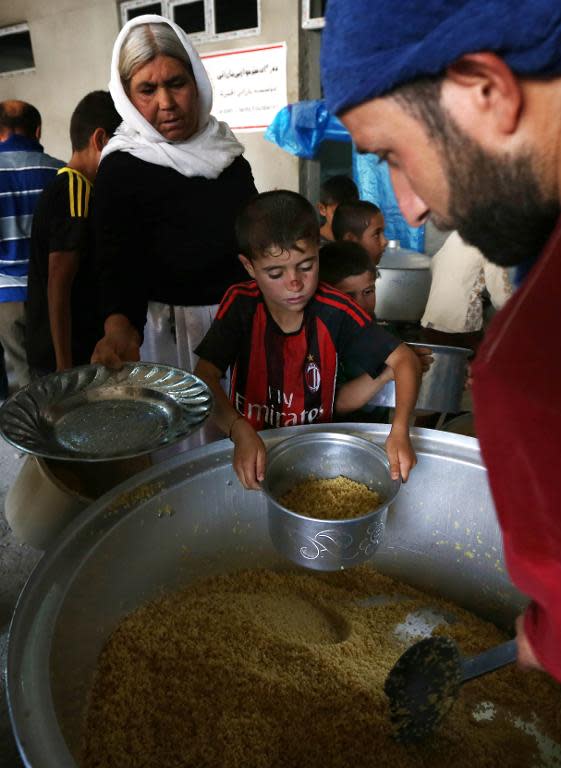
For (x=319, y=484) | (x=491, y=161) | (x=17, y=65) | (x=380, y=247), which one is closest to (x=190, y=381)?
(x=319, y=484)

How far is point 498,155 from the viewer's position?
536 mm

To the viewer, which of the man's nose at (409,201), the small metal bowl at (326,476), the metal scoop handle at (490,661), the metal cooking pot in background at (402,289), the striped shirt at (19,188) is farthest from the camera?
the metal cooking pot in background at (402,289)

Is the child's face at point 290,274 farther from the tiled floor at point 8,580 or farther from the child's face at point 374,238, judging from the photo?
the tiled floor at point 8,580

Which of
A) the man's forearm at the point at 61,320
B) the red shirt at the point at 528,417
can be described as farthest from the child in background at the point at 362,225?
the red shirt at the point at 528,417

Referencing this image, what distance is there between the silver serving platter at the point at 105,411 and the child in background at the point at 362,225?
56.7 inches

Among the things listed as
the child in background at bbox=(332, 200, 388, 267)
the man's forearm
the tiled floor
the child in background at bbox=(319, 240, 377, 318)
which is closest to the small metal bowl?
the child in background at bbox=(319, 240, 377, 318)

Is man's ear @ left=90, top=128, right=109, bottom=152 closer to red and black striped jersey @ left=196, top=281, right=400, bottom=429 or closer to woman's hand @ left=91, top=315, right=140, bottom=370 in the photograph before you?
woman's hand @ left=91, top=315, right=140, bottom=370

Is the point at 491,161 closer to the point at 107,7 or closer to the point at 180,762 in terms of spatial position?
the point at 180,762

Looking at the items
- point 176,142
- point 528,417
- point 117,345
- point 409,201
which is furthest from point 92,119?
point 528,417

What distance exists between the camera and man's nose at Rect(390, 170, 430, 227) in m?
0.64

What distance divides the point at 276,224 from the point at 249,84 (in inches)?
158

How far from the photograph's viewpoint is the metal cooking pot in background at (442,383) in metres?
1.80

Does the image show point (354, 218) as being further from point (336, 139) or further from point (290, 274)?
point (336, 139)

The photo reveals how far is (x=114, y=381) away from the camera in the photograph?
1299mm
